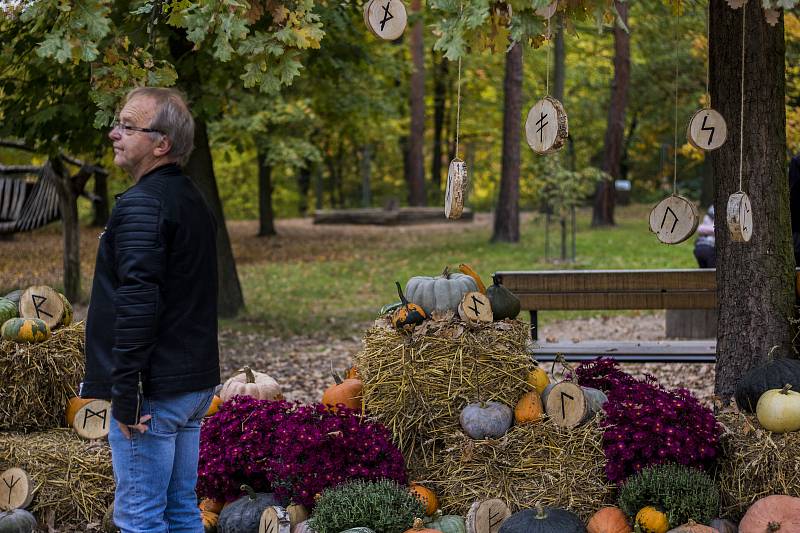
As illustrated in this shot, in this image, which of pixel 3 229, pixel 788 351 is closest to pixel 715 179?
pixel 788 351

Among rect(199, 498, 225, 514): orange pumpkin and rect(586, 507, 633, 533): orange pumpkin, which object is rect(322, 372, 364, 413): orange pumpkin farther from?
rect(586, 507, 633, 533): orange pumpkin

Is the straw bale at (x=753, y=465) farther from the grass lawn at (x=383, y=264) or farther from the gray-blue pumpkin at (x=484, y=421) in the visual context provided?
the grass lawn at (x=383, y=264)

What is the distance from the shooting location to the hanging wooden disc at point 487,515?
15.2 ft

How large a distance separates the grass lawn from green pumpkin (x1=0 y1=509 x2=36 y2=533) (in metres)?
6.96

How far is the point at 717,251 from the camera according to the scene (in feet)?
17.9

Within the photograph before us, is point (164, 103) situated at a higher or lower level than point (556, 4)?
lower

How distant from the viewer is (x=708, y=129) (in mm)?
5039

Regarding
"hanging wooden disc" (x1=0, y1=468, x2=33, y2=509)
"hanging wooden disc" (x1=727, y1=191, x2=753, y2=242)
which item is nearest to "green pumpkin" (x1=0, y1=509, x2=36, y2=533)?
"hanging wooden disc" (x1=0, y1=468, x2=33, y2=509)

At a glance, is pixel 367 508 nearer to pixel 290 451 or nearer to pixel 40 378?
pixel 290 451

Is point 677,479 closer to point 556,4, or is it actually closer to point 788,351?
point 788,351

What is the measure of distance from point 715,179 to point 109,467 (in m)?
3.62

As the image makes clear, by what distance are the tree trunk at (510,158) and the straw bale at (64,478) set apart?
1602 centimetres

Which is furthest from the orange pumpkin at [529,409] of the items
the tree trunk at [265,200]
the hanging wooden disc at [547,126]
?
the tree trunk at [265,200]

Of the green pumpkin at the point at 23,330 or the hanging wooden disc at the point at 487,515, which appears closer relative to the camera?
the hanging wooden disc at the point at 487,515
